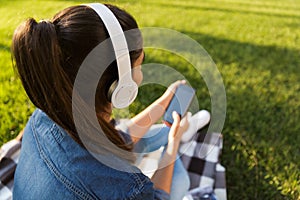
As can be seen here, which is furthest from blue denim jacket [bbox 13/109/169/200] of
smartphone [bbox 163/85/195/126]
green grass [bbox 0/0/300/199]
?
smartphone [bbox 163/85/195/126]

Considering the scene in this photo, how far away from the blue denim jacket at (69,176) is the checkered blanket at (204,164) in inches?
22.9

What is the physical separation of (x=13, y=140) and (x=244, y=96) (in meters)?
1.30

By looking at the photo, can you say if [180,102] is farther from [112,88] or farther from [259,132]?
[112,88]

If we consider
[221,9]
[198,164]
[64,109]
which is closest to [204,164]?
[198,164]

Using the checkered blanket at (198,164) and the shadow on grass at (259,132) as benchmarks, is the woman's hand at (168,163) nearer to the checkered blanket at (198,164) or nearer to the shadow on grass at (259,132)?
the checkered blanket at (198,164)

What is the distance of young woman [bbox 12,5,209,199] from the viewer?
770 millimetres

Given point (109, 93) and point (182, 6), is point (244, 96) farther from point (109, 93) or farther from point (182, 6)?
point (182, 6)

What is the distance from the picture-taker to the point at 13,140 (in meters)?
1.68

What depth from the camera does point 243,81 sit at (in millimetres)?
2305

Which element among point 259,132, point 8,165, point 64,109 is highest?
point 64,109

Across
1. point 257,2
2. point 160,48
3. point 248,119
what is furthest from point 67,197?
point 257,2

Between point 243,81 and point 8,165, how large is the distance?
1.47m

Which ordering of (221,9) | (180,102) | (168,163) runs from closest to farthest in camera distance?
(168,163)
(180,102)
(221,9)

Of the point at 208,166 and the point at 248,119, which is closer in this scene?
the point at 208,166
